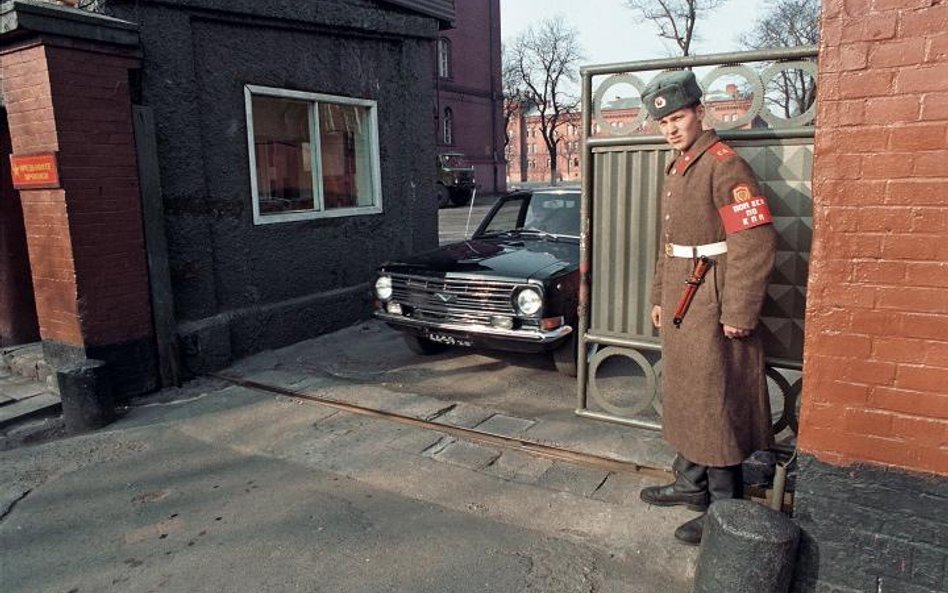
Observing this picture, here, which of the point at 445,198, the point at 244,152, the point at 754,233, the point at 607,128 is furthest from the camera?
the point at 445,198

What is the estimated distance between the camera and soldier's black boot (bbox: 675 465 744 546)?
9.57 ft

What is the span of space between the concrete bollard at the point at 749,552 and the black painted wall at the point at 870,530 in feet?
0.30

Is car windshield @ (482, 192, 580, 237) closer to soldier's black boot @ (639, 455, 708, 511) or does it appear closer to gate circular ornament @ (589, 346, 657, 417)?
gate circular ornament @ (589, 346, 657, 417)

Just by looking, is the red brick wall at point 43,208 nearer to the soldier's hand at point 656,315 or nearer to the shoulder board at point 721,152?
the soldier's hand at point 656,315

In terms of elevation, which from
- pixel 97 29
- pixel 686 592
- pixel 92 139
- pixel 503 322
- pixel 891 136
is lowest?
pixel 686 592

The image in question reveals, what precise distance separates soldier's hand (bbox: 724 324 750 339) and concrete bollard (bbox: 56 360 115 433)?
4096mm

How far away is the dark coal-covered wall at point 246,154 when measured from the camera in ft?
17.6

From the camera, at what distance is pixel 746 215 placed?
2.61 meters

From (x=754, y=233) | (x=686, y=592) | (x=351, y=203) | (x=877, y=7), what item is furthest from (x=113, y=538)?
(x=351, y=203)

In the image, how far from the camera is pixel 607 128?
3.67 metres

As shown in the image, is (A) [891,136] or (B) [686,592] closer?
(A) [891,136]

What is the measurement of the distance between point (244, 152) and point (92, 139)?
58.0 inches

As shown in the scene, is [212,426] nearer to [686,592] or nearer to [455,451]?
[455,451]

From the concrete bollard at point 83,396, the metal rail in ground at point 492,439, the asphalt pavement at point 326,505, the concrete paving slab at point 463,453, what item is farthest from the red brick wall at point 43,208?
the concrete paving slab at point 463,453
